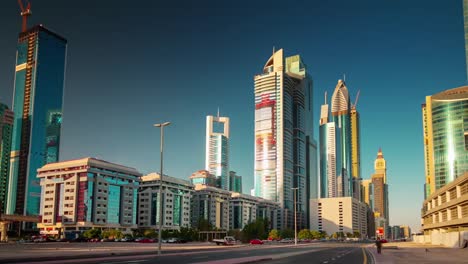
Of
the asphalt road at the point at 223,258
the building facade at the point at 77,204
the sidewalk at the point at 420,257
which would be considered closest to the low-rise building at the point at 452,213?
the sidewalk at the point at 420,257

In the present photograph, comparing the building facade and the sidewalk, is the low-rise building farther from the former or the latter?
the building facade

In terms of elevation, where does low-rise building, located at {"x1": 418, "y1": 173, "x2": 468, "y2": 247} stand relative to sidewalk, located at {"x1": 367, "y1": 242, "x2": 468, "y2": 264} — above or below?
above

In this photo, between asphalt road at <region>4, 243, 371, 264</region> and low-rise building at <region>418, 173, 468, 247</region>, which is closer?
asphalt road at <region>4, 243, 371, 264</region>

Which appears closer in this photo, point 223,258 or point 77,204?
point 223,258

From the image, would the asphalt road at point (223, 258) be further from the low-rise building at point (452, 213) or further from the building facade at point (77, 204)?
the building facade at point (77, 204)

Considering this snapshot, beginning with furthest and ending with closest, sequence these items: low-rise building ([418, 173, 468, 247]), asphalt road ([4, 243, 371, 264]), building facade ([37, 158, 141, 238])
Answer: building facade ([37, 158, 141, 238]) < low-rise building ([418, 173, 468, 247]) < asphalt road ([4, 243, 371, 264])

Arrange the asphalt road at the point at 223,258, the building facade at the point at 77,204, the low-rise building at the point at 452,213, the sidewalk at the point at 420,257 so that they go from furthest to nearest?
the building facade at the point at 77,204
the low-rise building at the point at 452,213
the sidewalk at the point at 420,257
the asphalt road at the point at 223,258

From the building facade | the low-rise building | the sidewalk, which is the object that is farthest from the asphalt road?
the building facade

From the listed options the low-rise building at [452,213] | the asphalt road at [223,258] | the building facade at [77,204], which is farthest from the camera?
the building facade at [77,204]

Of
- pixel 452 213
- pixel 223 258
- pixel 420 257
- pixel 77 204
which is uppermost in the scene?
pixel 77 204

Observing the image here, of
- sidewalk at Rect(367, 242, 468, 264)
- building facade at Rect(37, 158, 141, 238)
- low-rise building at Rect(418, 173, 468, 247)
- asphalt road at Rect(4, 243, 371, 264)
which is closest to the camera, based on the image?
asphalt road at Rect(4, 243, 371, 264)

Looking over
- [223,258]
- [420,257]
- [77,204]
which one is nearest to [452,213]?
[420,257]

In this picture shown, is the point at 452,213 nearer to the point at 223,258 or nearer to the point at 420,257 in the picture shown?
the point at 420,257

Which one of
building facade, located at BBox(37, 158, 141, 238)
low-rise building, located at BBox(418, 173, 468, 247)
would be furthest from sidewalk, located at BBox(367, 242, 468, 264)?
building facade, located at BBox(37, 158, 141, 238)
